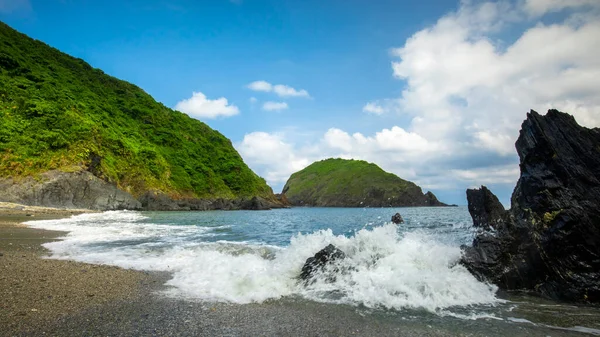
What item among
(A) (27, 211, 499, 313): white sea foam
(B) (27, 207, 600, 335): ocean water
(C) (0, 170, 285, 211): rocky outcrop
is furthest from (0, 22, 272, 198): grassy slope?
(B) (27, 207, 600, 335): ocean water

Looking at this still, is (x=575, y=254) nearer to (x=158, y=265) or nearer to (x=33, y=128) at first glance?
(x=158, y=265)

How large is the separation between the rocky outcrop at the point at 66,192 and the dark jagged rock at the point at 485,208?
55.2m

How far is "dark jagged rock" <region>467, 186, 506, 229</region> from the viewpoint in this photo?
14182mm

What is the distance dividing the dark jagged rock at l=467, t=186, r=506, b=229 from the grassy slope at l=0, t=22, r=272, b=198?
58137mm

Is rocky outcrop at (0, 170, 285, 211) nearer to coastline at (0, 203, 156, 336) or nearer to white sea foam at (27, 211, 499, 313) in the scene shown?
white sea foam at (27, 211, 499, 313)

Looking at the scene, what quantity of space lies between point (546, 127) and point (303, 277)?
952 centimetres

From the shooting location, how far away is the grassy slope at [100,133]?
5331 cm

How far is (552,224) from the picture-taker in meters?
9.20

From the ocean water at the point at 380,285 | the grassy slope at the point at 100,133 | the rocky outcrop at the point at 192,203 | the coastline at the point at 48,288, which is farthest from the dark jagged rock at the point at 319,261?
the rocky outcrop at the point at 192,203

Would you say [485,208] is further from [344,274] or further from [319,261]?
[319,261]

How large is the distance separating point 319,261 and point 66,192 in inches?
2167

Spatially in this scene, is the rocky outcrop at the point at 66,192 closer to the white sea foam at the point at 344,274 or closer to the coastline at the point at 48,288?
the white sea foam at the point at 344,274

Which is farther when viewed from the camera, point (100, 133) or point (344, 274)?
point (100, 133)

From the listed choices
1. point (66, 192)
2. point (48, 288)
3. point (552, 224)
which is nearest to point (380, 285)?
point (552, 224)
